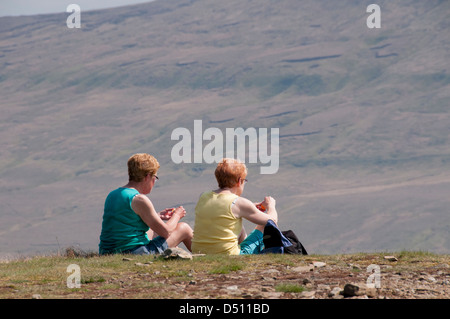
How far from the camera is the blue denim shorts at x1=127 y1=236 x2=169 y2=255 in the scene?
36.4ft

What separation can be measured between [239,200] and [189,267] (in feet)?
3.83

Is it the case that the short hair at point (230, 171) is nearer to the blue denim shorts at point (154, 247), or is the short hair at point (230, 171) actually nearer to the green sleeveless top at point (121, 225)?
the green sleeveless top at point (121, 225)

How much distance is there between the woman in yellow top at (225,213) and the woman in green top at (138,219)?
50cm

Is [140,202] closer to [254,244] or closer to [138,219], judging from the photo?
[138,219]

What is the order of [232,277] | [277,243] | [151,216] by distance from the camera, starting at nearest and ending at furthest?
1. [232,277]
2. [151,216]
3. [277,243]

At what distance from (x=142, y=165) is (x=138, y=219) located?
0.81 m

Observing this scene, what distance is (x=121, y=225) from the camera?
1091 centimetres

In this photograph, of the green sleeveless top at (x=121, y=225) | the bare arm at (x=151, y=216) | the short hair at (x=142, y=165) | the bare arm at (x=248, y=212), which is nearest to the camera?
the bare arm at (x=248, y=212)

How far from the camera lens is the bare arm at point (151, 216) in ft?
34.1

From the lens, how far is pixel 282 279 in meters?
8.79

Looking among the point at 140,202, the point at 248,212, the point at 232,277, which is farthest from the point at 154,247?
the point at 232,277

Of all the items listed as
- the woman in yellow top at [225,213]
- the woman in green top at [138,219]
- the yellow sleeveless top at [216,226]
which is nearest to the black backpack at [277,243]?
the woman in yellow top at [225,213]
